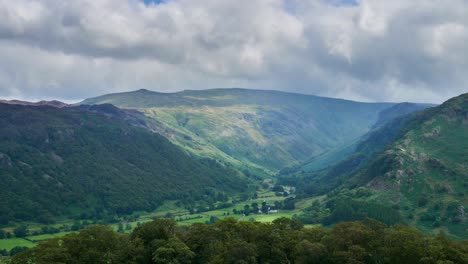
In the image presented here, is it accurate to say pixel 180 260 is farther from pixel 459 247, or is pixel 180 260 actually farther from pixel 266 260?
pixel 459 247

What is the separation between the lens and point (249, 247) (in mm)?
94562

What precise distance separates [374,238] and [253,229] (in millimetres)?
30260

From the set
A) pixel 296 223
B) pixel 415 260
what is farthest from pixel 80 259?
pixel 415 260

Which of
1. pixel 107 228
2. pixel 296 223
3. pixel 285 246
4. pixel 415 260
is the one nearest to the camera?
pixel 415 260

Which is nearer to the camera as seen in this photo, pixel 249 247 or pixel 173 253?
pixel 249 247

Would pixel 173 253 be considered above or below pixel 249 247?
below

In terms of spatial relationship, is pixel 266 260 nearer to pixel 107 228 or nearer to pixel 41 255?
pixel 107 228

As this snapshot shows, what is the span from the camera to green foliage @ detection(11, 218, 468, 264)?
8881cm

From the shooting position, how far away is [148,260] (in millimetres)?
96938

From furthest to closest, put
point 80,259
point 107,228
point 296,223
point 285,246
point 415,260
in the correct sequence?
point 296,223, point 107,228, point 285,246, point 80,259, point 415,260

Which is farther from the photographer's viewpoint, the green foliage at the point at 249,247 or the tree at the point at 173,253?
the tree at the point at 173,253

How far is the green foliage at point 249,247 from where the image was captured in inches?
3497

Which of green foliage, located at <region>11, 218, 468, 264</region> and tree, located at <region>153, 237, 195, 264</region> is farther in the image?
tree, located at <region>153, 237, 195, 264</region>

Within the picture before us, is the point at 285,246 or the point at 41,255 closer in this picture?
the point at 41,255
